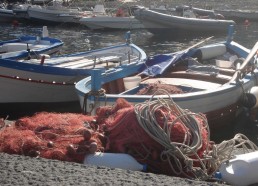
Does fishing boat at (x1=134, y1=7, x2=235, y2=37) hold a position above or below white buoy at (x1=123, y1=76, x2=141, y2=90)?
below

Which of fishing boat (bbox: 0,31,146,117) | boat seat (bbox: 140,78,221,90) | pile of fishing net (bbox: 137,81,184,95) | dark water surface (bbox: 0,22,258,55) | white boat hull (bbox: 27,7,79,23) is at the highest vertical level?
pile of fishing net (bbox: 137,81,184,95)

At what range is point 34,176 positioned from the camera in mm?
3994

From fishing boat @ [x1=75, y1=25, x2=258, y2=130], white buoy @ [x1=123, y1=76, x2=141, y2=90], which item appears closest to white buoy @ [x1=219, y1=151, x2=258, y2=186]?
fishing boat @ [x1=75, y1=25, x2=258, y2=130]

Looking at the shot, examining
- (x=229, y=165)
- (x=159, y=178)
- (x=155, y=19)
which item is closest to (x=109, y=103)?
(x=229, y=165)

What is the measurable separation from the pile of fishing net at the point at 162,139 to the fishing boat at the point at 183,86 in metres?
2.26

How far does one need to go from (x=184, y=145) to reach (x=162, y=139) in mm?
268

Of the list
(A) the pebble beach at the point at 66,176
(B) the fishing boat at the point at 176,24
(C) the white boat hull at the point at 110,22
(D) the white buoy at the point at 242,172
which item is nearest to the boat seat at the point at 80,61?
(D) the white buoy at the point at 242,172

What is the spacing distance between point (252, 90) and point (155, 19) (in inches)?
771

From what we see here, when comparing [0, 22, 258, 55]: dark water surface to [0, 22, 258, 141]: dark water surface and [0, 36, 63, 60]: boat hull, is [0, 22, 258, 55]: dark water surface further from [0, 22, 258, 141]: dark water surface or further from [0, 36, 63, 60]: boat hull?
[0, 36, 63, 60]: boat hull

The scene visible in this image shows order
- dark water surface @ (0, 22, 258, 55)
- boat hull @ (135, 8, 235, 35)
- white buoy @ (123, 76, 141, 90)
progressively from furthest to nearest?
1. boat hull @ (135, 8, 235, 35)
2. dark water surface @ (0, 22, 258, 55)
3. white buoy @ (123, 76, 141, 90)

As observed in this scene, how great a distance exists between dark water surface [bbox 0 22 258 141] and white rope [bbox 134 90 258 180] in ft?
59.3

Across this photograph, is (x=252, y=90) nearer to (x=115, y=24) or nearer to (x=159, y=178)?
(x=159, y=178)

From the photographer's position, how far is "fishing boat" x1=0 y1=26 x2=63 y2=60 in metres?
13.1

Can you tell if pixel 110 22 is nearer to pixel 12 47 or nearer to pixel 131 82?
pixel 12 47
